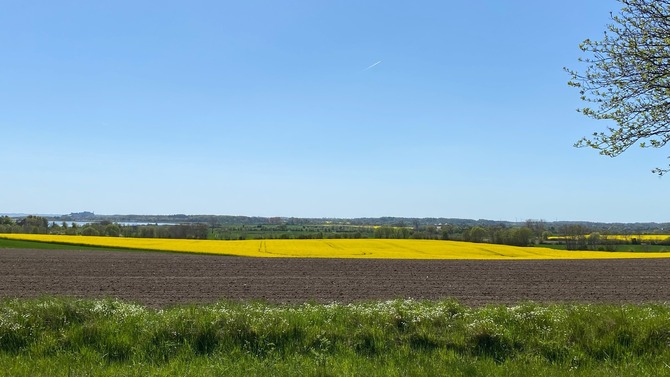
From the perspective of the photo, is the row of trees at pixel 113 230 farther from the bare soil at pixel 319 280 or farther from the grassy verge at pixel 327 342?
the grassy verge at pixel 327 342

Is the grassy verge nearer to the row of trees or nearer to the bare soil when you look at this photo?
the bare soil

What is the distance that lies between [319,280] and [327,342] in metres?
17.3

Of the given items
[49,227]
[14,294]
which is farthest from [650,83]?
[49,227]

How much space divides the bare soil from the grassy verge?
7.90 meters

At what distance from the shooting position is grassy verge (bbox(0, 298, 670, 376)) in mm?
6895

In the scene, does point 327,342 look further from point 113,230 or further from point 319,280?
point 113,230

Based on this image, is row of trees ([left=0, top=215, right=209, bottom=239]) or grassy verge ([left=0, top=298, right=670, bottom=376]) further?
row of trees ([left=0, top=215, right=209, bottom=239])

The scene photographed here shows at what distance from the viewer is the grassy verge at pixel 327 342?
6.89 m

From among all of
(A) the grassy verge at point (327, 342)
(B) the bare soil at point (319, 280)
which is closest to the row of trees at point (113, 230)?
(B) the bare soil at point (319, 280)

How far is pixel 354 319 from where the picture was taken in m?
9.35

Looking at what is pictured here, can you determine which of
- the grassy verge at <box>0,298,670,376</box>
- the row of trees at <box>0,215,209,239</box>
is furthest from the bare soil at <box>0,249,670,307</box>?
the row of trees at <box>0,215,209,239</box>

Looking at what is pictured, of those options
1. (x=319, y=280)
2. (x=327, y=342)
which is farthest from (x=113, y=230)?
(x=327, y=342)

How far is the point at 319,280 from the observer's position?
25.3 meters

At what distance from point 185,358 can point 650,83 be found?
29.5 feet
